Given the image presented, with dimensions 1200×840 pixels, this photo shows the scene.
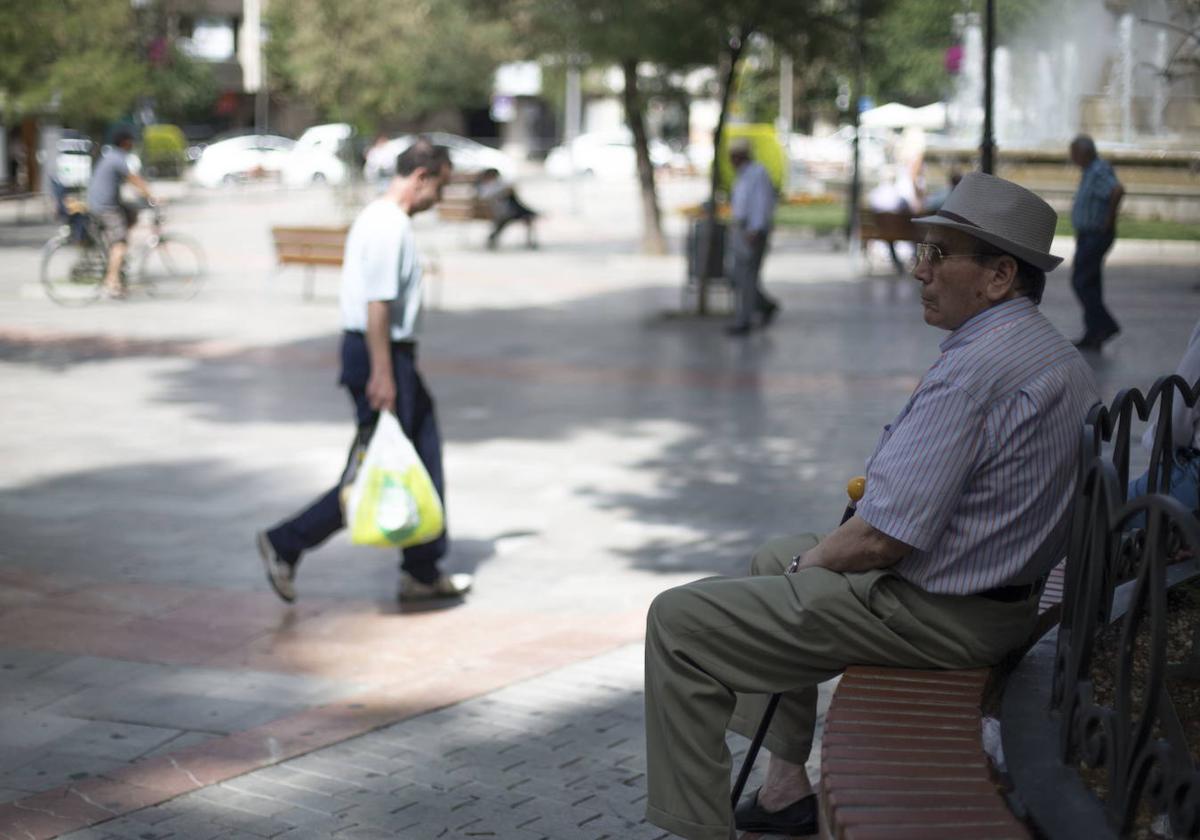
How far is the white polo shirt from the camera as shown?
6.48m

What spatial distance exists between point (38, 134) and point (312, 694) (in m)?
32.4

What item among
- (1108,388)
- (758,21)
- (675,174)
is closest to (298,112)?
(675,174)

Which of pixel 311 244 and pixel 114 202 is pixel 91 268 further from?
pixel 311 244

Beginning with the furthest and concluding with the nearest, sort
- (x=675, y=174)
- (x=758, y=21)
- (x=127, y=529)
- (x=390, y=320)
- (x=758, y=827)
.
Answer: (x=675, y=174), (x=758, y=21), (x=127, y=529), (x=390, y=320), (x=758, y=827)

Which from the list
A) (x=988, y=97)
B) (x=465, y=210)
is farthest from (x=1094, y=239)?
(x=465, y=210)

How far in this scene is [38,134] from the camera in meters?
35.3

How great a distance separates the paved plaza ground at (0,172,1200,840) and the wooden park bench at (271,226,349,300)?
2.34ft

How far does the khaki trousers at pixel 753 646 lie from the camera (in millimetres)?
3525

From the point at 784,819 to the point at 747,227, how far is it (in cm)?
1208

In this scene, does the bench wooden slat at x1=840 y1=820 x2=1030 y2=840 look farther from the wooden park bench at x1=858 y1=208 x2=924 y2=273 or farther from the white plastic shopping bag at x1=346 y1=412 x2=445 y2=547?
the wooden park bench at x1=858 y1=208 x2=924 y2=273

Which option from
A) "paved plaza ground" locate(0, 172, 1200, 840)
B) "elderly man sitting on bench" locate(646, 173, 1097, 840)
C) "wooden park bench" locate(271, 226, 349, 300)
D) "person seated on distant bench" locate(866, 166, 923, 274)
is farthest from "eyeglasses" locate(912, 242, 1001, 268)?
"person seated on distant bench" locate(866, 166, 923, 274)

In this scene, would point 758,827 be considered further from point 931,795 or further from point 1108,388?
point 1108,388

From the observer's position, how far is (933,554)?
357 cm

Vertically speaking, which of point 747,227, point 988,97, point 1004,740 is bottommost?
point 1004,740
